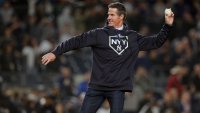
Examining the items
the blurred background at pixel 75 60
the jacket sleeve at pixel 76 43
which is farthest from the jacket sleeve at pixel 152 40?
the blurred background at pixel 75 60

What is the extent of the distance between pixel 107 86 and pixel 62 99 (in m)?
6.30

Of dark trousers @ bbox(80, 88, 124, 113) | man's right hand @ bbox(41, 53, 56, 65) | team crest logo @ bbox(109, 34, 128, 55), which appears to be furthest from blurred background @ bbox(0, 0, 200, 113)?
man's right hand @ bbox(41, 53, 56, 65)

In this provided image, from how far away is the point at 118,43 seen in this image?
32.0 ft

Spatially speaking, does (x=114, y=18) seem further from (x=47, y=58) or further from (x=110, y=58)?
(x=47, y=58)

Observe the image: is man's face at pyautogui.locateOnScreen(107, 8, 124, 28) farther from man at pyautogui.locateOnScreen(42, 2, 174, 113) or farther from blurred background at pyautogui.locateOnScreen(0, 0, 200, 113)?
blurred background at pyautogui.locateOnScreen(0, 0, 200, 113)

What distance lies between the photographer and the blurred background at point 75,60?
16.0 metres

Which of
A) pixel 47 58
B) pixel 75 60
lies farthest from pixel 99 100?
pixel 75 60

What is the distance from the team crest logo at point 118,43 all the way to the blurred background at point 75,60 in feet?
17.0

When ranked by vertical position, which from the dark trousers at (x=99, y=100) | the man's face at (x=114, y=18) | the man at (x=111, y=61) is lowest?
the dark trousers at (x=99, y=100)

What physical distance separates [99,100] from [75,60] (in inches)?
357

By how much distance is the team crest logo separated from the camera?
9734mm

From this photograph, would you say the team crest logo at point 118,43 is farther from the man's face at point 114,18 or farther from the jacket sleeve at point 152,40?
the jacket sleeve at point 152,40

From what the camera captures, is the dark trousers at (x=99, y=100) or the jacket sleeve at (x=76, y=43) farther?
the dark trousers at (x=99, y=100)

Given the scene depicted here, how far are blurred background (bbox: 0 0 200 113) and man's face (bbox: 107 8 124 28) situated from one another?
523cm
